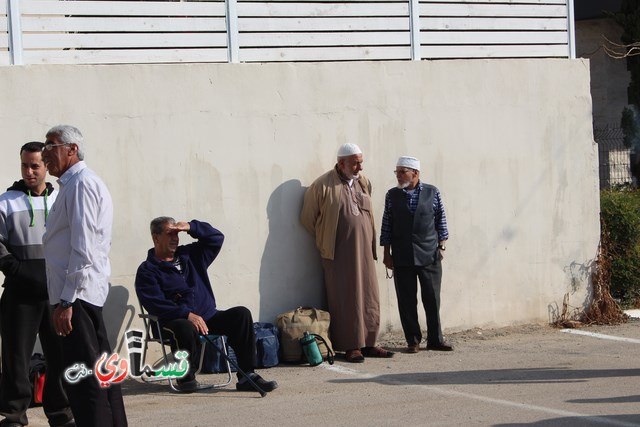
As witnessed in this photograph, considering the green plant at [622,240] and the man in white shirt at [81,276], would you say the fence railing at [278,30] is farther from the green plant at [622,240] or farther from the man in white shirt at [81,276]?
the man in white shirt at [81,276]

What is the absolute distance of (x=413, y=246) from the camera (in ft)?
32.2

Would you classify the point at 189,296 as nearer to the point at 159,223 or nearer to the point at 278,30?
the point at 159,223

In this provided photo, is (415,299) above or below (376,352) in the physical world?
above

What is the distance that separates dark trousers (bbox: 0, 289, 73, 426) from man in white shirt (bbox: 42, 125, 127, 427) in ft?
3.63

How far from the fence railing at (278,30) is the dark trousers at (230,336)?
2462mm

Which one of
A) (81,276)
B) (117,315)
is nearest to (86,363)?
(81,276)

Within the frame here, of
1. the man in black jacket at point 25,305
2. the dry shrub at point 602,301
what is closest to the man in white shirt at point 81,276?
the man in black jacket at point 25,305

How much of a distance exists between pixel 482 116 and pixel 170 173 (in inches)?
135

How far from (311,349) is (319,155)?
1.86 m

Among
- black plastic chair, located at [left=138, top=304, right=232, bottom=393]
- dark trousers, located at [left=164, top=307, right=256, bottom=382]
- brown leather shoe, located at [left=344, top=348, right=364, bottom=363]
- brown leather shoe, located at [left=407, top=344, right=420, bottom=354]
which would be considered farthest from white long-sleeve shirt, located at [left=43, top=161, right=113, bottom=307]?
brown leather shoe, located at [left=407, top=344, right=420, bottom=354]

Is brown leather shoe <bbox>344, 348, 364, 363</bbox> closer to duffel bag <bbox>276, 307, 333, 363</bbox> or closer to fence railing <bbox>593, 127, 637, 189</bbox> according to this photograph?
duffel bag <bbox>276, 307, 333, 363</bbox>

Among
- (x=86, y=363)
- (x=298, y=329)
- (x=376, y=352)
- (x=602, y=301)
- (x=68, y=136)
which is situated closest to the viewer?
(x=86, y=363)

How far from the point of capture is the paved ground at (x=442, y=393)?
7.16 meters

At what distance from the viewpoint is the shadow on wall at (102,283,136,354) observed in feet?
29.0
